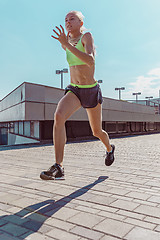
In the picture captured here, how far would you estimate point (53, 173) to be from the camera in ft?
9.32

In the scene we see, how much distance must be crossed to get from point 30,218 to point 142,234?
3.25 feet

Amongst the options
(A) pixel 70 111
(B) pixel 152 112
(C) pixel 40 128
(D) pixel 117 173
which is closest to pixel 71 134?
(C) pixel 40 128

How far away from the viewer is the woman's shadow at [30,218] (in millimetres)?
1928

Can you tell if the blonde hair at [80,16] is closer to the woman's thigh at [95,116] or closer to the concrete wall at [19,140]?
the woman's thigh at [95,116]

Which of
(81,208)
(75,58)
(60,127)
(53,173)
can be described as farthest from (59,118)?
(81,208)

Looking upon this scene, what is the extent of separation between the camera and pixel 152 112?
87.6 feet

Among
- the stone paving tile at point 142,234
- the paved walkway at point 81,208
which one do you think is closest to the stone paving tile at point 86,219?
the paved walkway at point 81,208

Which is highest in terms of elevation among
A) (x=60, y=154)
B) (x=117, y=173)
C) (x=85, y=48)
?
(x=85, y=48)

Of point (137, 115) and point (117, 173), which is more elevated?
point (137, 115)

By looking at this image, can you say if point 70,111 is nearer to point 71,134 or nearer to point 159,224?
point 159,224

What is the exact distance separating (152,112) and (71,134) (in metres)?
15.8

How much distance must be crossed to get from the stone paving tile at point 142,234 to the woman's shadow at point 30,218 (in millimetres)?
743

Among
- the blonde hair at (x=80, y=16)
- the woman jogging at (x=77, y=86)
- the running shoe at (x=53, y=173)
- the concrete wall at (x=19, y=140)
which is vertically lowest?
the concrete wall at (x=19, y=140)

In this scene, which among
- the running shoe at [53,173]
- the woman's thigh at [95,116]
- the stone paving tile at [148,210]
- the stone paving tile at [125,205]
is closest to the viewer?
the stone paving tile at [148,210]
